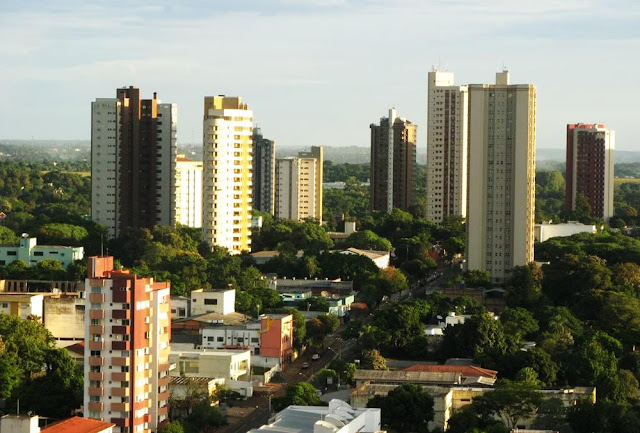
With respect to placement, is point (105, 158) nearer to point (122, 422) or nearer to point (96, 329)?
point (96, 329)

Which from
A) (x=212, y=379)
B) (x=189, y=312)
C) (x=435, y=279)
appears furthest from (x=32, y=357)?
(x=435, y=279)

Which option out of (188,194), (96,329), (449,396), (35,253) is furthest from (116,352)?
(188,194)

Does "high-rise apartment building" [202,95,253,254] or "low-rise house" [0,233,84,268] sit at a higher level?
"high-rise apartment building" [202,95,253,254]

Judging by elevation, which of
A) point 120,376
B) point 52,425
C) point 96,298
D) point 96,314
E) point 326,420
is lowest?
point 52,425

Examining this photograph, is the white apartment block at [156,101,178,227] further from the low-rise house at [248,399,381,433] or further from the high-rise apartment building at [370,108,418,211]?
the low-rise house at [248,399,381,433]

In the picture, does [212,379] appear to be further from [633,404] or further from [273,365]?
[633,404]

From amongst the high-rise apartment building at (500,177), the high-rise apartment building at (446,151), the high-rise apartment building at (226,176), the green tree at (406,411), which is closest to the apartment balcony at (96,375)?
the green tree at (406,411)

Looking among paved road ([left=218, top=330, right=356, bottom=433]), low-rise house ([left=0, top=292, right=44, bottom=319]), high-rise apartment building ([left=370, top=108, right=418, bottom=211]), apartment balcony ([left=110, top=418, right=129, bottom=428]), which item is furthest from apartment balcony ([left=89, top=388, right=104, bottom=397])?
high-rise apartment building ([left=370, top=108, right=418, bottom=211])
